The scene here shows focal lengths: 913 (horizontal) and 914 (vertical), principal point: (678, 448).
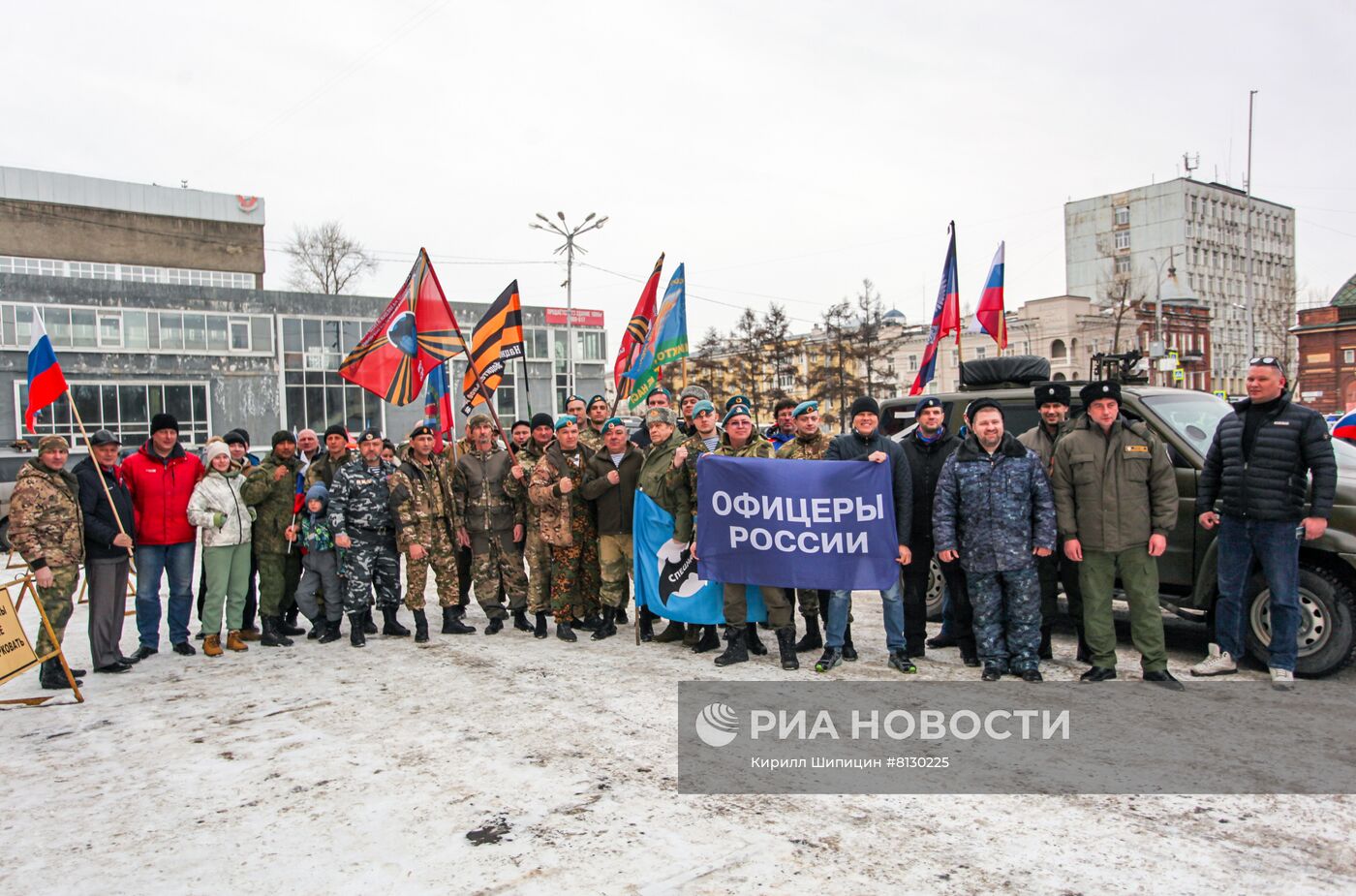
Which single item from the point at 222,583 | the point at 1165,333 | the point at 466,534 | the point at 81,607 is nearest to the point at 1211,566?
the point at 466,534

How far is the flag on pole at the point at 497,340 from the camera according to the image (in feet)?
31.2

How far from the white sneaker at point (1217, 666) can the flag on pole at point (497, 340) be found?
261 inches

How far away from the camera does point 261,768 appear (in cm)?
494

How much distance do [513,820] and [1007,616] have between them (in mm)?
3917

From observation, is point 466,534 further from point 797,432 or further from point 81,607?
point 81,607

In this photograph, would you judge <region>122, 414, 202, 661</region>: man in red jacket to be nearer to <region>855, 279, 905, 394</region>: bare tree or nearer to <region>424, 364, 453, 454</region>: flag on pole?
<region>424, 364, 453, 454</region>: flag on pole

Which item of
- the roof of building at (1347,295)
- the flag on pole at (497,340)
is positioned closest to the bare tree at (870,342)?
the roof of building at (1347,295)

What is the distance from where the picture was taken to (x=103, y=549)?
723 centimetres

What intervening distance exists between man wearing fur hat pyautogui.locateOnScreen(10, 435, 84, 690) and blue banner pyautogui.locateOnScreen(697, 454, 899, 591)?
483cm

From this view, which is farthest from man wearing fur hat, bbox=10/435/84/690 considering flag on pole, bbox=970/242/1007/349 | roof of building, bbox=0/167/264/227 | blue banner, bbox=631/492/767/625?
roof of building, bbox=0/167/264/227

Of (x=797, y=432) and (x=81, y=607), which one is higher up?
(x=797, y=432)

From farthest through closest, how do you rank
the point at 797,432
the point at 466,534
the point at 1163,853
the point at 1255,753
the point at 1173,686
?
the point at 466,534 → the point at 797,432 → the point at 1173,686 → the point at 1255,753 → the point at 1163,853

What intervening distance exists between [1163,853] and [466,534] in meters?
6.19

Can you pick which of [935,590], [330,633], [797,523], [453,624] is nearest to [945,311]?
[935,590]
